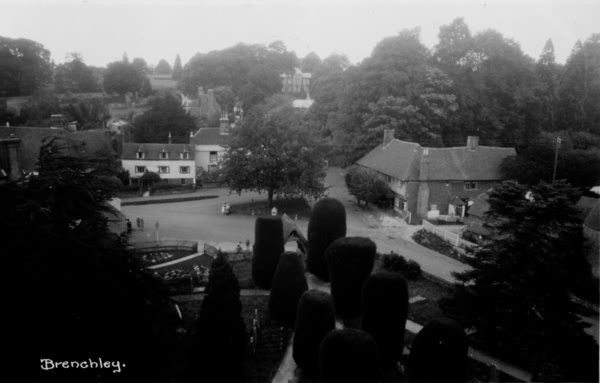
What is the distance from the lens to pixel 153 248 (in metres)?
30.6

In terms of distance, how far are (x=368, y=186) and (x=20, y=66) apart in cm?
5411

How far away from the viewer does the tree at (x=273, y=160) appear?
38.7 metres

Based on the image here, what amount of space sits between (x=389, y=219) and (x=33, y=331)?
29936 mm

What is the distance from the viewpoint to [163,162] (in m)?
48.5

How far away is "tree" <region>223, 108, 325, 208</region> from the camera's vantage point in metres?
38.7

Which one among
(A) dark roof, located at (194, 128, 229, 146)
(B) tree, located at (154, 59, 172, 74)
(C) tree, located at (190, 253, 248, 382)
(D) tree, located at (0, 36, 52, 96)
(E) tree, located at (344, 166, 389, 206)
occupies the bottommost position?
(C) tree, located at (190, 253, 248, 382)

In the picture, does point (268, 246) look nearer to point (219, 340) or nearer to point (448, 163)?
point (219, 340)

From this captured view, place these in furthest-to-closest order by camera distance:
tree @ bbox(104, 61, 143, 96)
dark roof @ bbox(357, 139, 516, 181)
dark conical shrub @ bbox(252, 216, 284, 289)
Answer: tree @ bbox(104, 61, 143, 96), dark roof @ bbox(357, 139, 516, 181), dark conical shrub @ bbox(252, 216, 284, 289)

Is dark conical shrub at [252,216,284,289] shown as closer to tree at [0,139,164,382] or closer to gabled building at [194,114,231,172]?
tree at [0,139,164,382]

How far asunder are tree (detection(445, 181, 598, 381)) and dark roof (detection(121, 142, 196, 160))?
3626 centimetres

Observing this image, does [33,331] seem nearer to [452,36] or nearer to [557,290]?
[557,290]

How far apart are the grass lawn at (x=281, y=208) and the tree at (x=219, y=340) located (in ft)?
76.9

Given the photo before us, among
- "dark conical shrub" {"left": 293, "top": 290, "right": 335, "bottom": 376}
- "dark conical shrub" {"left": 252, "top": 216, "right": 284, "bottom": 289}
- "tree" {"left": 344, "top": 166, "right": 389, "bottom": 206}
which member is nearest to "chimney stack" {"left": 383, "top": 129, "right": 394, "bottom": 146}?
"tree" {"left": 344, "top": 166, "right": 389, "bottom": 206}

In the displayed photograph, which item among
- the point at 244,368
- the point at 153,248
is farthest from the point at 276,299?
the point at 153,248
